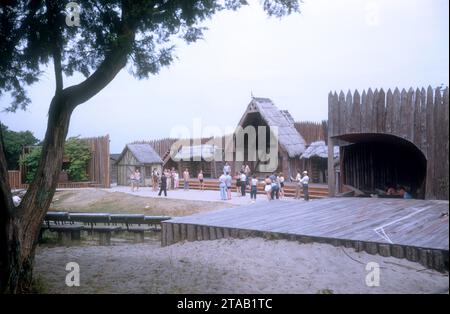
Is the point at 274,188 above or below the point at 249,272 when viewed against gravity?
above

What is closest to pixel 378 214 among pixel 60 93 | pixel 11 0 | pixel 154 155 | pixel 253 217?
pixel 253 217

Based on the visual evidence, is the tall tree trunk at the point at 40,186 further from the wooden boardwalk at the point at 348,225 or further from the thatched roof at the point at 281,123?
the thatched roof at the point at 281,123

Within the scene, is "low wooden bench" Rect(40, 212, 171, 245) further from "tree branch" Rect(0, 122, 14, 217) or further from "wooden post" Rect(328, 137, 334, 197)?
"tree branch" Rect(0, 122, 14, 217)

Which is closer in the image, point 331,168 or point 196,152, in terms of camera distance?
point 331,168

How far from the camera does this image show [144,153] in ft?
109

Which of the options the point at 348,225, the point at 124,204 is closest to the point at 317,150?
the point at 124,204

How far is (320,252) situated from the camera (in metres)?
6.97

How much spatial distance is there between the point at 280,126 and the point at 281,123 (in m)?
0.42

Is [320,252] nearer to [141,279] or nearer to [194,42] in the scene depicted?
[141,279]

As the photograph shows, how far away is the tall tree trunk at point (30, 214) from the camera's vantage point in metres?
5.55

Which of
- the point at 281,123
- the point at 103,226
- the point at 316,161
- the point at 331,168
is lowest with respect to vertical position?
the point at 103,226

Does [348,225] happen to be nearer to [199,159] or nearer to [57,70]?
[57,70]

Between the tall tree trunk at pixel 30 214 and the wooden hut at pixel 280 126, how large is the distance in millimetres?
19543

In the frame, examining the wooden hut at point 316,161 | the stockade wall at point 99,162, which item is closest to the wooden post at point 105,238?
the wooden hut at point 316,161
